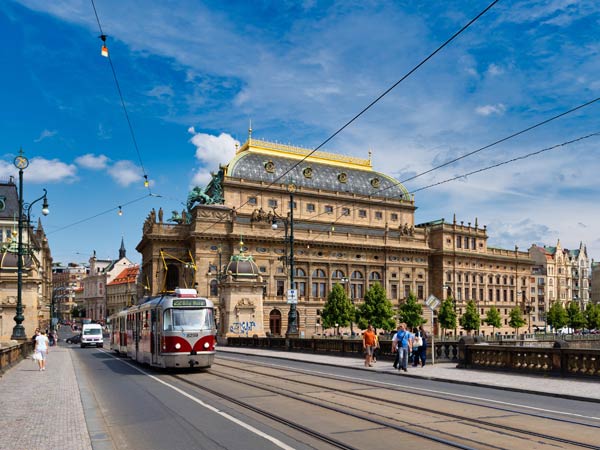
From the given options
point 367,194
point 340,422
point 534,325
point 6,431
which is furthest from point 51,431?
point 534,325

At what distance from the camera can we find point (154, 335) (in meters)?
24.3

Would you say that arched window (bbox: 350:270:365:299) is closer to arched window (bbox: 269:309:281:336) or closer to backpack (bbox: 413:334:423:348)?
arched window (bbox: 269:309:281:336)

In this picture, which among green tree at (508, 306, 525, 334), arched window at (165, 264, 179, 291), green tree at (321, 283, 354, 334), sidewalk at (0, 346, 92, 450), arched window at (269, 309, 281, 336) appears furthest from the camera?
green tree at (508, 306, 525, 334)

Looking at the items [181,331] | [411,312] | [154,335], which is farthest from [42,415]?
[411,312]

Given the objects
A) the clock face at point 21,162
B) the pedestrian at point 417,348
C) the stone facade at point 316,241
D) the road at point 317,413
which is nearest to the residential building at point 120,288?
the stone facade at point 316,241

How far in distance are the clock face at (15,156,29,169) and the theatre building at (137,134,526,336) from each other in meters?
43.9

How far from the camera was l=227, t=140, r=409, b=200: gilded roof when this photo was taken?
9331cm

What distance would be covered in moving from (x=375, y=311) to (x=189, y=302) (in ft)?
210

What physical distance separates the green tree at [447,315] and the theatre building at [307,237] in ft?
Answer: 19.8

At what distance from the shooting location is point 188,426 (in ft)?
37.8

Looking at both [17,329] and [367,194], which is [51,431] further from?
[367,194]

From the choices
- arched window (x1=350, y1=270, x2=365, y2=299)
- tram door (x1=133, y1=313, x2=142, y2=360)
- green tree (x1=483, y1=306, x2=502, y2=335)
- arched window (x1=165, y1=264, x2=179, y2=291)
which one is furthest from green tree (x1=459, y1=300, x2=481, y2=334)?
tram door (x1=133, y1=313, x2=142, y2=360)

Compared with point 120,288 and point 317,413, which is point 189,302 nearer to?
point 317,413

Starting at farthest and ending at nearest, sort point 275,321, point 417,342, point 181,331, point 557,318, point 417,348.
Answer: point 557,318 → point 275,321 → point 417,348 → point 417,342 → point 181,331
